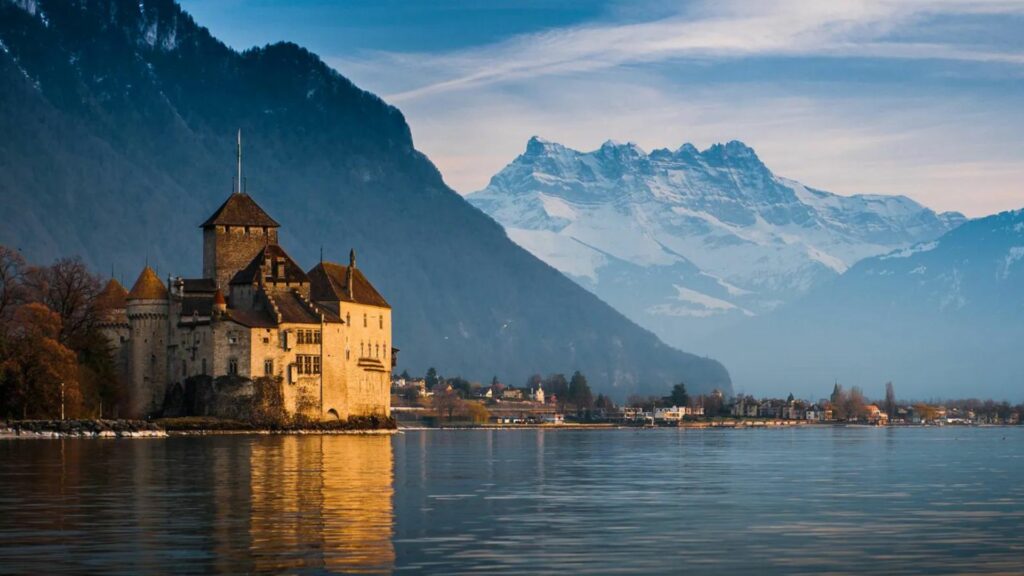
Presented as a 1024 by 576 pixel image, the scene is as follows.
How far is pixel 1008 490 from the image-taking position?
63719 millimetres

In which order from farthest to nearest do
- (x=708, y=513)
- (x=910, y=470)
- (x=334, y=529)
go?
(x=910, y=470) → (x=708, y=513) → (x=334, y=529)

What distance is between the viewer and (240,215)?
474 ft

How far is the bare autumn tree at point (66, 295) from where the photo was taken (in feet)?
435

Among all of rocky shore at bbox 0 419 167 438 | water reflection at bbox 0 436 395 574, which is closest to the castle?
rocky shore at bbox 0 419 167 438

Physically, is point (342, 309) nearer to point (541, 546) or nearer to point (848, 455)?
point (848, 455)

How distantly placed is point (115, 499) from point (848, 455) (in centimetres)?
6073

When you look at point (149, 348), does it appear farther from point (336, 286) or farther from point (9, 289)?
point (336, 286)

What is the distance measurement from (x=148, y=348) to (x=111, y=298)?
18.0ft

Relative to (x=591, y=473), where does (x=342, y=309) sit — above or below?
above

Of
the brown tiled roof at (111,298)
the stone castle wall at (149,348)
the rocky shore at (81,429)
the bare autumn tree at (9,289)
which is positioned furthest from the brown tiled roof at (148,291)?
the rocky shore at (81,429)

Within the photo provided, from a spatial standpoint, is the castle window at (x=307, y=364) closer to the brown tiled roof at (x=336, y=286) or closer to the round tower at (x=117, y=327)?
the brown tiled roof at (x=336, y=286)

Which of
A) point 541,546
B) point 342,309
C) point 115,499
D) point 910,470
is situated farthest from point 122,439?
point 541,546

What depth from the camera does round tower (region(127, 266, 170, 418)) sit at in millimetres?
137875

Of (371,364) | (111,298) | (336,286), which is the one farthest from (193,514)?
(371,364)
